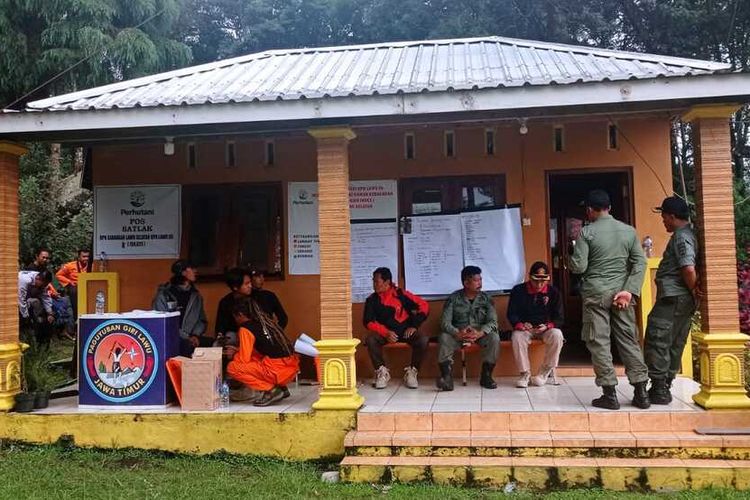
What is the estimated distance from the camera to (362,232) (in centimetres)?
746

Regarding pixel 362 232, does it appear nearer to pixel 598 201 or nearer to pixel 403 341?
pixel 403 341

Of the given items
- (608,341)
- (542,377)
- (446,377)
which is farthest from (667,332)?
(446,377)

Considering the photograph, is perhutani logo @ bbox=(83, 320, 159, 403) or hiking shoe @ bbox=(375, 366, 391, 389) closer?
perhutani logo @ bbox=(83, 320, 159, 403)

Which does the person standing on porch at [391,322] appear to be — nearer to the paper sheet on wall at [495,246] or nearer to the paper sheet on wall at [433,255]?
the paper sheet on wall at [433,255]

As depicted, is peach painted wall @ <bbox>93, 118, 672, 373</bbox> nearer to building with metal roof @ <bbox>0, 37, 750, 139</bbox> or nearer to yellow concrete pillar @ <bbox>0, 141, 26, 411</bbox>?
building with metal roof @ <bbox>0, 37, 750, 139</bbox>

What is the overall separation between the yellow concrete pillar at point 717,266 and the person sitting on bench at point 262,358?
3631mm

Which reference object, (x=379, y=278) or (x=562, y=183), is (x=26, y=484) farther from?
(x=562, y=183)

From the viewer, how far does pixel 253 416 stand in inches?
218

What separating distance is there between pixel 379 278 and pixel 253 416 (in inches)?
80.5

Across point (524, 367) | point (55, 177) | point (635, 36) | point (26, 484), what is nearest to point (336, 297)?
point (524, 367)

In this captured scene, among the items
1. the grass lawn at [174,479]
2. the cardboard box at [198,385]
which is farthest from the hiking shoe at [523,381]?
the cardboard box at [198,385]

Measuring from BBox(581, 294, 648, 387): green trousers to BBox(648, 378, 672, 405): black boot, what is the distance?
0.66 ft

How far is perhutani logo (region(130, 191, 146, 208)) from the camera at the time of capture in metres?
7.68

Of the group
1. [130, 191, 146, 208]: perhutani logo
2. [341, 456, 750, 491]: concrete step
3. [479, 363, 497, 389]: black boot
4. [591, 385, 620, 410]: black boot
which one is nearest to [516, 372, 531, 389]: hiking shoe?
[479, 363, 497, 389]: black boot
